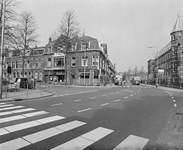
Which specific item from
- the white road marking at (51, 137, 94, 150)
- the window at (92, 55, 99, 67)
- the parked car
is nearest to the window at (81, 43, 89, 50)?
the window at (92, 55, 99, 67)

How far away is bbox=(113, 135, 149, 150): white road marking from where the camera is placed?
3662 mm

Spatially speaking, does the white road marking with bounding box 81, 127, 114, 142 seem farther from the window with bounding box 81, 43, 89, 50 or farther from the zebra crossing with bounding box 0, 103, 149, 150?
the window with bounding box 81, 43, 89, 50

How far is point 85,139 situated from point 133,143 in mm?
1340

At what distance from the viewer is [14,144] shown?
3703 millimetres

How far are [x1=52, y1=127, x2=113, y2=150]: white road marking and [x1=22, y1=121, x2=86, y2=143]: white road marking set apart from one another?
76 centimetres

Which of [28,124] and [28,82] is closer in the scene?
[28,124]

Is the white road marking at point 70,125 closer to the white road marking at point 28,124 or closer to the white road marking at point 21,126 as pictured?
the white road marking at point 28,124

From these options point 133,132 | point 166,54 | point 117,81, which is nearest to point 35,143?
point 133,132

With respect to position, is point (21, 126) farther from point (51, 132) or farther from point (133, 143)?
point (133, 143)

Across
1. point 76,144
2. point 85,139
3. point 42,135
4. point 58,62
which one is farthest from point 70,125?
point 58,62

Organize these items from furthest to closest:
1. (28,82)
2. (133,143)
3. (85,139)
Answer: (28,82) → (85,139) → (133,143)

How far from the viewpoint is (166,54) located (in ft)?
189

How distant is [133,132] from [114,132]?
25.6 inches

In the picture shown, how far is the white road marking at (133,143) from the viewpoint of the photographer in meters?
3.66
